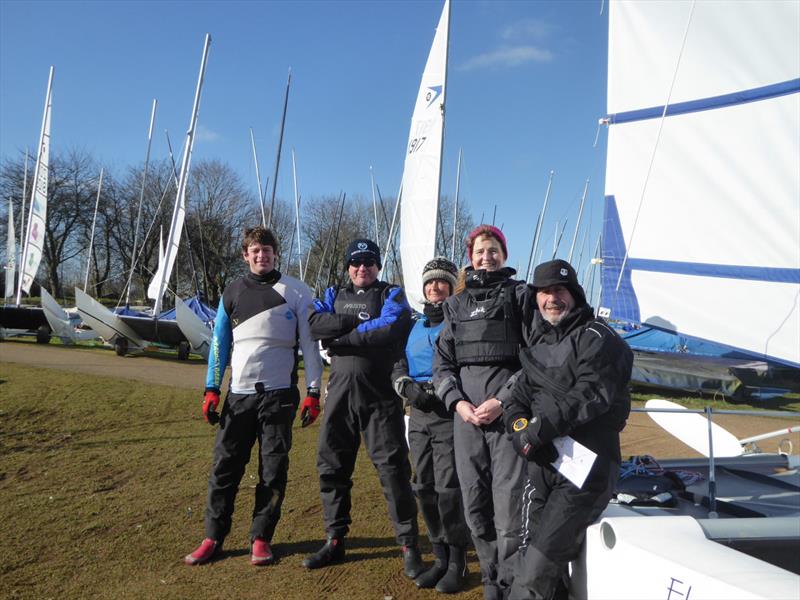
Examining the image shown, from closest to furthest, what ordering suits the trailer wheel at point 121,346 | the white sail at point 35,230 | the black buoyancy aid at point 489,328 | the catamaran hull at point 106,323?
the black buoyancy aid at point 489,328, the catamaran hull at point 106,323, the trailer wheel at point 121,346, the white sail at point 35,230

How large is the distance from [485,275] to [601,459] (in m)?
1.16

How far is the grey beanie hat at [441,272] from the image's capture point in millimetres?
3508

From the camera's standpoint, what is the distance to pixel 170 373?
11531mm

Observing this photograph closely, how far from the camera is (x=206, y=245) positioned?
38.0 meters

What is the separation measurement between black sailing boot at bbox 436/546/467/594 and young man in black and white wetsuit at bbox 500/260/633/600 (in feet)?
2.86

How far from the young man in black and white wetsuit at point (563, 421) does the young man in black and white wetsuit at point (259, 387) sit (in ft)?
5.47

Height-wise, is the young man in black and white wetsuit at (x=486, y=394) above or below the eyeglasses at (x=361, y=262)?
below

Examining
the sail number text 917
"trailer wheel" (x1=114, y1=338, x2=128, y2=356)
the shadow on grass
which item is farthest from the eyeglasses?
"trailer wheel" (x1=114, y1=338, x2=128, y2=356)

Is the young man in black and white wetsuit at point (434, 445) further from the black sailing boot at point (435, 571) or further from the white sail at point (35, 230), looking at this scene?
the white sail at point (35, 230)

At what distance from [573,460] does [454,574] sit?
1.39 m

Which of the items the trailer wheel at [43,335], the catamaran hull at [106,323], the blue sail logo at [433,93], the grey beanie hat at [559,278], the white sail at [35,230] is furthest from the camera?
the white sail at [35,230]

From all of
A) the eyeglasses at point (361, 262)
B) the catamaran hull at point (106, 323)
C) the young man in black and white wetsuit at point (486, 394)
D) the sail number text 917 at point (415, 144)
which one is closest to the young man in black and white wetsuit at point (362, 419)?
the eyeglasses at point (361, 262)

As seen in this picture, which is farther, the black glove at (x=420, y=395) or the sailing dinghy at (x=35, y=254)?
the sailing dinghy at (x=35, y=254)

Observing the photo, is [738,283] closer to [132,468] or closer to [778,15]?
[778,15]
